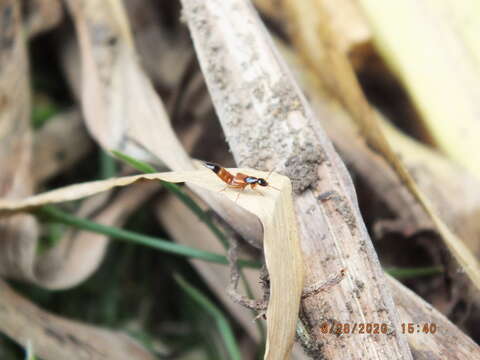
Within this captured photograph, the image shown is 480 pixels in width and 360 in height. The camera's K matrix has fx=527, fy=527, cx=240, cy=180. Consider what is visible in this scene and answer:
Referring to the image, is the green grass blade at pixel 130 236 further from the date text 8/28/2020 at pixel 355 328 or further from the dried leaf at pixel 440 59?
the dried leaf at pixel 440 59

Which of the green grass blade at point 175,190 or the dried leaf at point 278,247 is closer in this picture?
the dried leaf at point 278,247

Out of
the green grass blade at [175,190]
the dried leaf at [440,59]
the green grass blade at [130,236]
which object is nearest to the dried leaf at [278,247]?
the green grass blade at [175,190]

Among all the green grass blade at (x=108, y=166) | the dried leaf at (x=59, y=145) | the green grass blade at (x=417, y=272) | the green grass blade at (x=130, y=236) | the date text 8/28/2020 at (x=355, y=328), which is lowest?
the green grass blade at (x=417, y=272)

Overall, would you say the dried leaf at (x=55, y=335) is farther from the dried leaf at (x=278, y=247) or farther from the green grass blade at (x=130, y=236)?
the dried leaf at (x=278, y=247)

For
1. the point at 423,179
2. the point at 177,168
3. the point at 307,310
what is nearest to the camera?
the point at 307,310

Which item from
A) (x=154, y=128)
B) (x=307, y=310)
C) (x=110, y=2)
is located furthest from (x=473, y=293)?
(x=110, y=2)

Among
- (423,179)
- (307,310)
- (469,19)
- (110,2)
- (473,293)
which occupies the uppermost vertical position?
(110,2)

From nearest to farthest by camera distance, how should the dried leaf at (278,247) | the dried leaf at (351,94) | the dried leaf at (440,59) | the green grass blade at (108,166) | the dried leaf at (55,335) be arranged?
1. the dried leaf at (278,247)
2. the dried leaf at (351,94)
3. the dried leaf at (55,335)
4. the dried leaf at (440,59)
5. the green grass blade at (108,166)

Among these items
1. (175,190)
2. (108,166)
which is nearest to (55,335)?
(175,190)

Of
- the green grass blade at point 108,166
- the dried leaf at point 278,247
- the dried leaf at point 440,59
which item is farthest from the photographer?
the green grass blade at point 108,166

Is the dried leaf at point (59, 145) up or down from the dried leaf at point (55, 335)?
up

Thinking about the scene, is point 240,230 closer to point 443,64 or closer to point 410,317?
point 410,317
